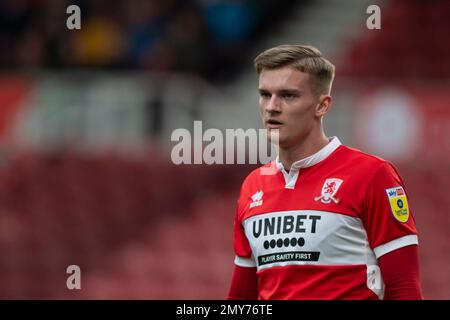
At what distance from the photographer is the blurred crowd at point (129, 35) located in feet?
44.5

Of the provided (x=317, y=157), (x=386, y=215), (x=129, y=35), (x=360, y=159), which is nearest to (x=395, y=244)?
(x=386, y=215)

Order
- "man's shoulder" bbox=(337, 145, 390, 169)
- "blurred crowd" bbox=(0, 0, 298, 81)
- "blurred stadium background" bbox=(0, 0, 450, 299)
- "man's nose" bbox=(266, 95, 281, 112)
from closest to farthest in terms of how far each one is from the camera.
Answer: "man's shoulder" bbox=(337, 145, 390, 169) → "man's nose" bbox=(266, 95, 281, 112) → "blurred stadium background" bbox=(0, 0, 450, 299) → "blurred crowd" bbox=(0, 0, 298, 81)

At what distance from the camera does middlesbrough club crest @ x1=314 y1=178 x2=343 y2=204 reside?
4848mm

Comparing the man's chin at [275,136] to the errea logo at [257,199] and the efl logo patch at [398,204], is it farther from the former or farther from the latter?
the efl logo patch at [398,204]

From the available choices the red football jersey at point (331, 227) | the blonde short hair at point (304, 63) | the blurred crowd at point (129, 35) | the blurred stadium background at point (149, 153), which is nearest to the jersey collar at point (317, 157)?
the red football jersey at point (331, 227)

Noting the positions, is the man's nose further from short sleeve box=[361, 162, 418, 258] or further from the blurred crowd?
the blurred crowd

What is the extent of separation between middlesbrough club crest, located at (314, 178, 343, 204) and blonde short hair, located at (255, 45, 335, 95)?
386 millimetres

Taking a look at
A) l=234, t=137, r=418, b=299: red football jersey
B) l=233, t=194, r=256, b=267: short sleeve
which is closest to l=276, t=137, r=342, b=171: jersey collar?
l=234, t=137, r=418, b=299: red football jersey

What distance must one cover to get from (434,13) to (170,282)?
198 inches

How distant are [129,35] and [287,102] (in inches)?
363

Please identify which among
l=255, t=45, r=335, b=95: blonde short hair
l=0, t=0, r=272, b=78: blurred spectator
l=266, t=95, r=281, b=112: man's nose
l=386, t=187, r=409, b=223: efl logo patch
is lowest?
l=386, t=187, r=409, b=223: efl logo patch

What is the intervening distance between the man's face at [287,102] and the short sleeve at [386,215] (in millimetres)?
411

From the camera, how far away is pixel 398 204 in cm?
471

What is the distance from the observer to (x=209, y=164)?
487 inches
